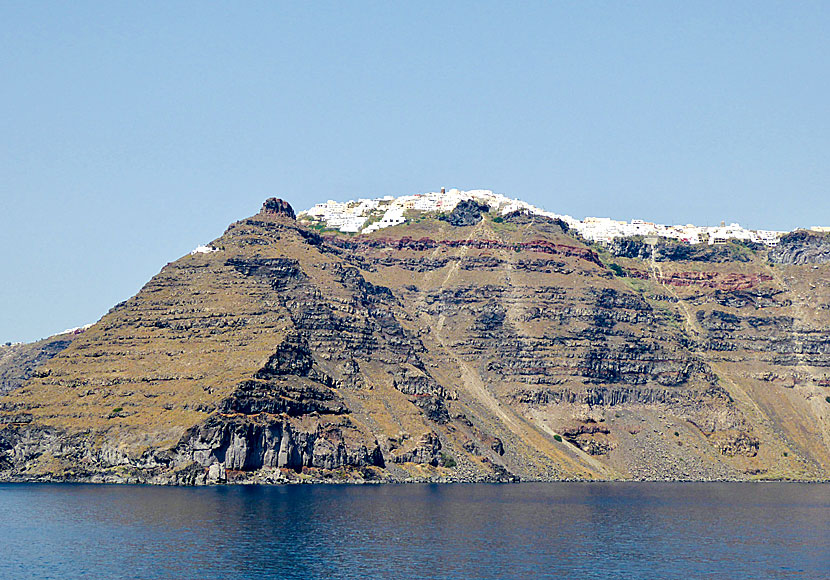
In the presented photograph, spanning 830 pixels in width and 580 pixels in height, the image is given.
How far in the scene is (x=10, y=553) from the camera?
144 m

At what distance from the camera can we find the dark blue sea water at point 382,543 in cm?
13638

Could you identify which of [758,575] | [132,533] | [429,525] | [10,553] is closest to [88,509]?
[132,533]

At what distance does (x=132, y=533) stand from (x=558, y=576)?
195 feet

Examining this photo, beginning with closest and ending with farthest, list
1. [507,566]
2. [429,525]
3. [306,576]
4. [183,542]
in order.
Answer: [306,576], [507,566], [183,542], [429,525]

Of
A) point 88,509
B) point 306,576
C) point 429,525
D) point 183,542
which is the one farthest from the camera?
point 88,509

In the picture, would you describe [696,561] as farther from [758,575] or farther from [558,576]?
[558,576]

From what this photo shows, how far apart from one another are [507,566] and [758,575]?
2880 centimetres

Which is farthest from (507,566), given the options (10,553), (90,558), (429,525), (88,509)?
(88,509)

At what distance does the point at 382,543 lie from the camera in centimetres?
15488

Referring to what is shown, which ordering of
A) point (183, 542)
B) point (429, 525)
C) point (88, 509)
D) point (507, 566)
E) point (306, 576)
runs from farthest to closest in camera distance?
point (88, 509), point (429, 525), point (183, 542), point (507, 566), point (306, 576)

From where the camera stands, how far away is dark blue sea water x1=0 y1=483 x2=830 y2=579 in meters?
136

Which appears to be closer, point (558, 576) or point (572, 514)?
point (558, 576)

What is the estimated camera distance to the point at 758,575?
13688 centimetres

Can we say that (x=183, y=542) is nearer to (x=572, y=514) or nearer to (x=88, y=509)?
(x=88, y=509)
